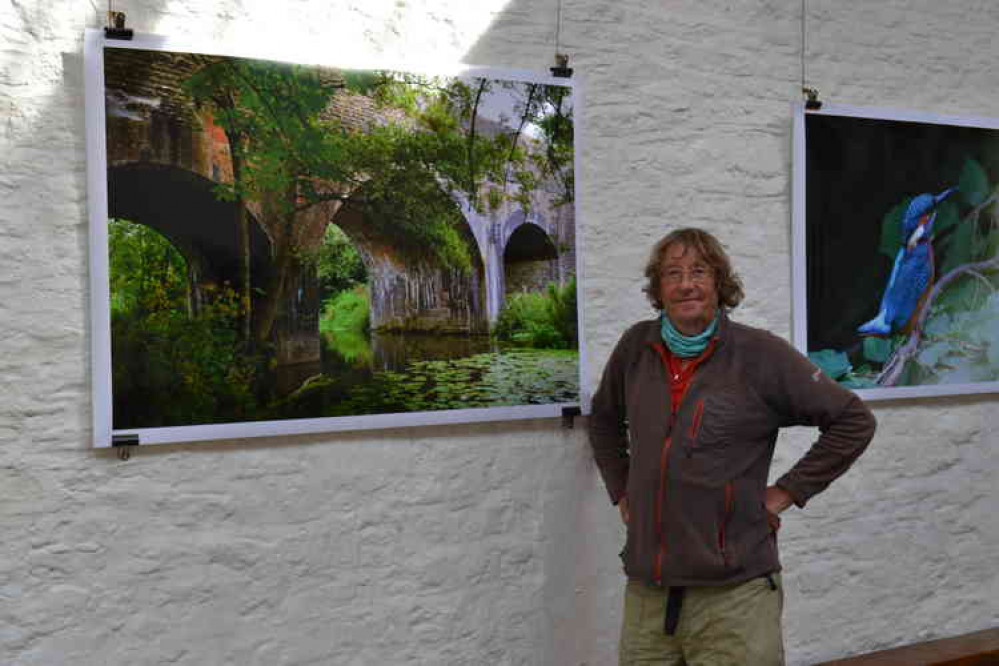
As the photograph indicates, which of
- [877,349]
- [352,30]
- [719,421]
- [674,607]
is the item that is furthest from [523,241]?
[877,349]

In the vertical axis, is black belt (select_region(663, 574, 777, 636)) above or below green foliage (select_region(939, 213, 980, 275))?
below

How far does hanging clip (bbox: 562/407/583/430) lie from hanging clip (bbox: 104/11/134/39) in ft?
5.03

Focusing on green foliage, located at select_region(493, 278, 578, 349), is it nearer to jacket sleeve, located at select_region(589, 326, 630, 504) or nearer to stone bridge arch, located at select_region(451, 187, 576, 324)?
stone bridge arch, located at select_region(451, 187, 576, 324)

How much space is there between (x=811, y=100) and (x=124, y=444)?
7.71 ft

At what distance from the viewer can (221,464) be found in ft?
7.57

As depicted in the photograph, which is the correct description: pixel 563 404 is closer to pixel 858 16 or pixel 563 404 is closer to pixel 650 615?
pixel 650 615

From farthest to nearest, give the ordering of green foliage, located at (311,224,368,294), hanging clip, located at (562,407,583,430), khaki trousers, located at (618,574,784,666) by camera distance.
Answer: hanging clip, located at (562,407,583,430) → green foliage, located at (311,224,368,294) → khaki trousers, located at (618,574,784,666)

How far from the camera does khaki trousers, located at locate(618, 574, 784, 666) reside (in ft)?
6.58

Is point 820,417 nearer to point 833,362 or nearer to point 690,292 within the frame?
point 690,292

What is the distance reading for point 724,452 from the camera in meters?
2.04

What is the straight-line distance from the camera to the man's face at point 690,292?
2.11m

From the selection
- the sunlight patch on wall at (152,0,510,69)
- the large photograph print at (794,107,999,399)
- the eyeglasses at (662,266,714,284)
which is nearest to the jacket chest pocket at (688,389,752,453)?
the eyeglasses at (662,266,714,284)

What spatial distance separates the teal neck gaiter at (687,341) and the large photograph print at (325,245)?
0.58m

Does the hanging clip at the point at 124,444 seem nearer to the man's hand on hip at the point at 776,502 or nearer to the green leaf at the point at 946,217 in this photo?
the man's hand on hip at the point at 776,502
